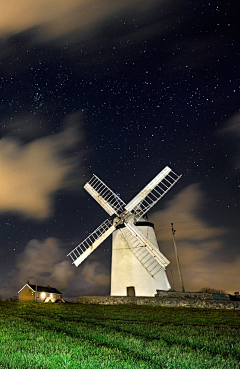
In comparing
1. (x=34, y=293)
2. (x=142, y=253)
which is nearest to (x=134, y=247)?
(x=142, y=253)

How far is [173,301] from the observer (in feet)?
77.4

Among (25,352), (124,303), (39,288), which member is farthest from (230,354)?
(39,288)

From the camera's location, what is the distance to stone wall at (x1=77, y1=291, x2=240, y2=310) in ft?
73.6

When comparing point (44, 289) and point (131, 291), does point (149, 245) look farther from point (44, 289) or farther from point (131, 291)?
point (44, 289)

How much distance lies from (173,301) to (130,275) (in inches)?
250

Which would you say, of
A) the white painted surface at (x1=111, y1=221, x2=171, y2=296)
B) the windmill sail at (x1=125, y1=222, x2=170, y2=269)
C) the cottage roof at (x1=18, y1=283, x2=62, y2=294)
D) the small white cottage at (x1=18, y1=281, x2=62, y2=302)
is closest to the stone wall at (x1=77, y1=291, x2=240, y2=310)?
the white painted surface at (x1=111, y1=221, x2=171, y2=296)

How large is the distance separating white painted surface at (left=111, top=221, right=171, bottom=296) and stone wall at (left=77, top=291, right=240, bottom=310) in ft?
7.17

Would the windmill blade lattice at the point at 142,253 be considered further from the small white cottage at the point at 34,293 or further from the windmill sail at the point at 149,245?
the small white cottage at the point at 34,293

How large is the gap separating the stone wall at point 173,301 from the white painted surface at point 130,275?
7.17 feet

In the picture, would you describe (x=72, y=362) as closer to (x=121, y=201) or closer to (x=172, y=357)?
(x=172, y=357)

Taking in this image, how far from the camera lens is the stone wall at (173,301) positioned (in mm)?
22438

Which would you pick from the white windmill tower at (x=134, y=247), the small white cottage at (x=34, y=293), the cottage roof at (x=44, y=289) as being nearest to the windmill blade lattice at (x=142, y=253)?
the white windmill tower at (x=134, y=247)

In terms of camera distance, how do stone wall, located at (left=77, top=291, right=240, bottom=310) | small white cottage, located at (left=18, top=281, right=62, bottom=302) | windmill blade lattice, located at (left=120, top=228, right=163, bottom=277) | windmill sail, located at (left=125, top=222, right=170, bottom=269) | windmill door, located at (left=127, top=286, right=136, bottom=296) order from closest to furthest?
stone wall, located at (left=77, top=291, right=240, bottom=310)
windmill sail, located at (left=125, top=222, right=170, bottom=269)
windmill door, located at (left=127, top=286, right=136, bottom=296)
windmill blade lattice, located at (left=120, top=228, right=163, bottom=277)
small white cottage, located at (left=18, top=281, right=62, bottom=302)

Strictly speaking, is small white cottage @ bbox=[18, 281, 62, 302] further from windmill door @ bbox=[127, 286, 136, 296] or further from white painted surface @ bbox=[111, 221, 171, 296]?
windmill door @ bbox=[127, 286, 136, 296]
